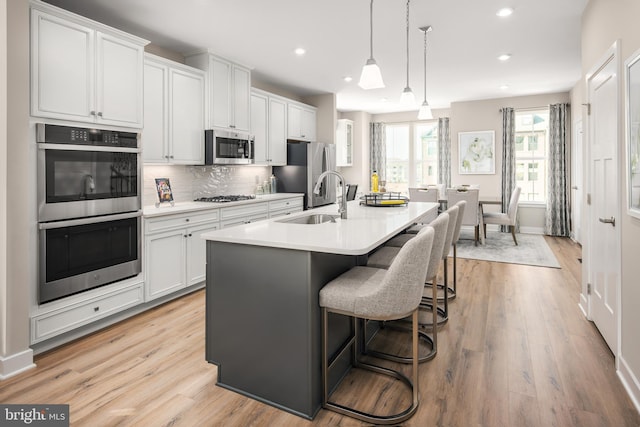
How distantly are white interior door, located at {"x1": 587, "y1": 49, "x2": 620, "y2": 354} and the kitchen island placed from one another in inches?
58.7

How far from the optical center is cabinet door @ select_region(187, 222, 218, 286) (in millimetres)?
3850

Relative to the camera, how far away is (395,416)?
1885mm

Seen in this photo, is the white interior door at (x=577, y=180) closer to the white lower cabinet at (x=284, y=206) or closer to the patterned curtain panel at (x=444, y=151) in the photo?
the patterned curtain panel at (x=444, y=151)

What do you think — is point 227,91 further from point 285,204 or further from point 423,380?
point 423,380

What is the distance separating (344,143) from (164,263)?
5.41m

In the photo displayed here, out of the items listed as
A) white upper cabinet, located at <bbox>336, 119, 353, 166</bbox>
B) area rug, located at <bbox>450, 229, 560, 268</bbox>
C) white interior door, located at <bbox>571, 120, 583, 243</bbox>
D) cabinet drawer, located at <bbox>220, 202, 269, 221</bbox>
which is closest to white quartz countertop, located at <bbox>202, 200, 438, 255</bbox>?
cabinet drawer, located at <bbox>220, 202, 269, 221</bbox>

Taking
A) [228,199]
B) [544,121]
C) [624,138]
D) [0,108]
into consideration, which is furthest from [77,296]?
[544,121]

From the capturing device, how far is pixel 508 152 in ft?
24.7

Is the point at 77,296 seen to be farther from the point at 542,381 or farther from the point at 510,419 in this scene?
the point at 542,381

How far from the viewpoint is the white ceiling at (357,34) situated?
3348mm

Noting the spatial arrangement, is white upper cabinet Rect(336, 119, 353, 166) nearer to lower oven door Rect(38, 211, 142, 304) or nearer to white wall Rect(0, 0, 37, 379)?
lower oven door Rect(38, 211, 142, 304)

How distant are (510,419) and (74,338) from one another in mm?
2932

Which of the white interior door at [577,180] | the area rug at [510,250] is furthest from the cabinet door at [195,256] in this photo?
the white interior door at [577,180]

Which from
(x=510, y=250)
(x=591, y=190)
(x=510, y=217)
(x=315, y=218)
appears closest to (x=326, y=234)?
(x=315, y=218)
